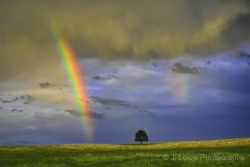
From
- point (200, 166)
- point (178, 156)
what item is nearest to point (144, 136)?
point (178, 156)

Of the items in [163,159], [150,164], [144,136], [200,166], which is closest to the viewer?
[200,166]

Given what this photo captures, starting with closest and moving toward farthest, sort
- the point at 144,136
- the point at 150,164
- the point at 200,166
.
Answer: the point at 200,166
the point at 150,164
the point at 144,136

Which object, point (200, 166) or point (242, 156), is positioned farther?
point (242, 156)

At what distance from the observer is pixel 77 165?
48.5 m

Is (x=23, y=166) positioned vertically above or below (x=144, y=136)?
below

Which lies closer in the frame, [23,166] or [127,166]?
[127,166]

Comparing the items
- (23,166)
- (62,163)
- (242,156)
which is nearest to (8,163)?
(23,166)

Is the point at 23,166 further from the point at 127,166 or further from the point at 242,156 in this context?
the point at 242,156

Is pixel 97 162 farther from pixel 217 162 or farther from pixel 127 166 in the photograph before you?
pixel 217 162

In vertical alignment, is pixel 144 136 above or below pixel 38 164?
above

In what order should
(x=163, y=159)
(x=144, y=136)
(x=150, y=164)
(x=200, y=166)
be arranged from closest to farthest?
(x=200, y=166)
(x=150, y=164)
(x=163, y=159)
(x=144, y=136)

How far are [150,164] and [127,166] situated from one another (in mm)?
3324

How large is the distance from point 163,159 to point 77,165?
12.1 metres

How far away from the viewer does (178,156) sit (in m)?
51.9
